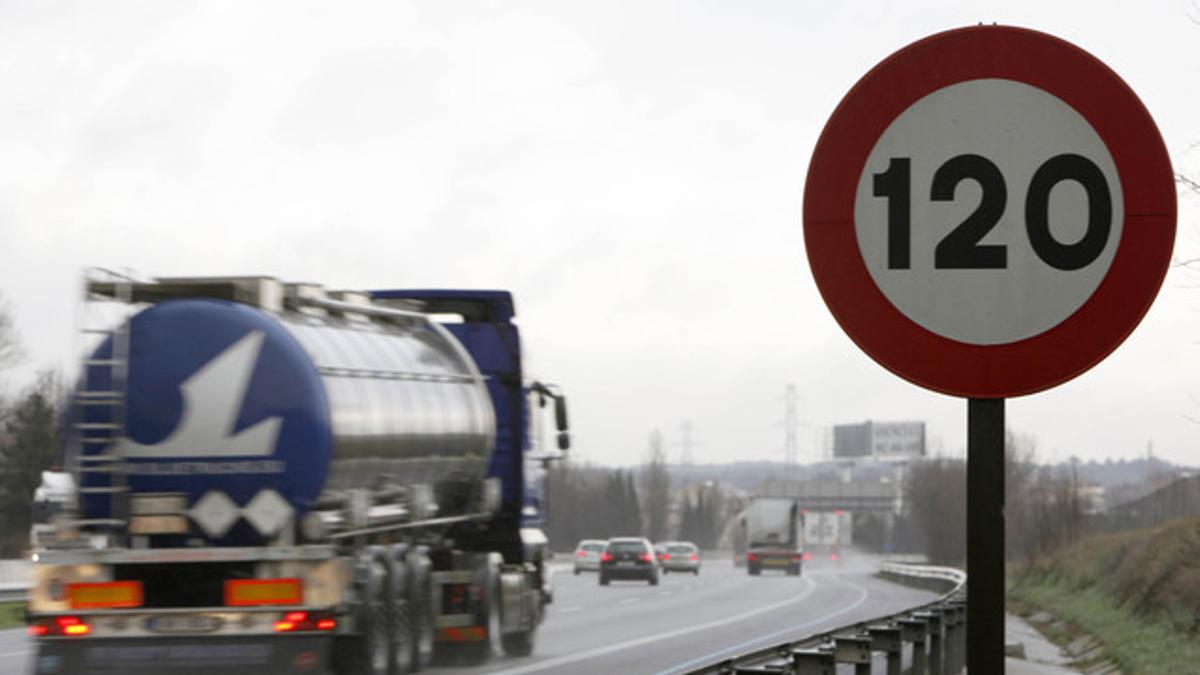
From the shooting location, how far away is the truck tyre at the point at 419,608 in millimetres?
19734

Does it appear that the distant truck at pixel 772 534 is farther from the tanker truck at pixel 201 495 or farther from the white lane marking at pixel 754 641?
the tanker truck at pixel 201 495

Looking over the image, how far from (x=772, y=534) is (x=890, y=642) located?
247ft

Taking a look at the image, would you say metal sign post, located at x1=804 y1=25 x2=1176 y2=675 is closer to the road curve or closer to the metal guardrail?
the metal guardrail

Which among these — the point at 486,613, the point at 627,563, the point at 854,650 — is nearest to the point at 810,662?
the point at 854,650

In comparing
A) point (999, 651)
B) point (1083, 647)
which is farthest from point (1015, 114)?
point (1083, 647)

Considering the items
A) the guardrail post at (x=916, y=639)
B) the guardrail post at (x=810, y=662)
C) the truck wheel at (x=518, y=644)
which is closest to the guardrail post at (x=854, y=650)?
the guardrail post at (x=810, y=662)

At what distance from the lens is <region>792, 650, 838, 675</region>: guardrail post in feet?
33.3

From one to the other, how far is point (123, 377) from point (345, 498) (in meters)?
2.28

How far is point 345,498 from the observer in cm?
1730

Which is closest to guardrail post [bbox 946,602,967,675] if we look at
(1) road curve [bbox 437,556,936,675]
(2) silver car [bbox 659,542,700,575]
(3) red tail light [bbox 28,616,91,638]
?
(1) road curve [bbox 437,556,936,675]

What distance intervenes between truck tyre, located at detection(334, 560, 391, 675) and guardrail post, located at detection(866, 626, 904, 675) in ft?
18.8

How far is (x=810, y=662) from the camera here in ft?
33.5

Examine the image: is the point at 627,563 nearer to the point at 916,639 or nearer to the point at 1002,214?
the point at 916,639

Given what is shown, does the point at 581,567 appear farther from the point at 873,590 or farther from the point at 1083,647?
the point at 1083,647
